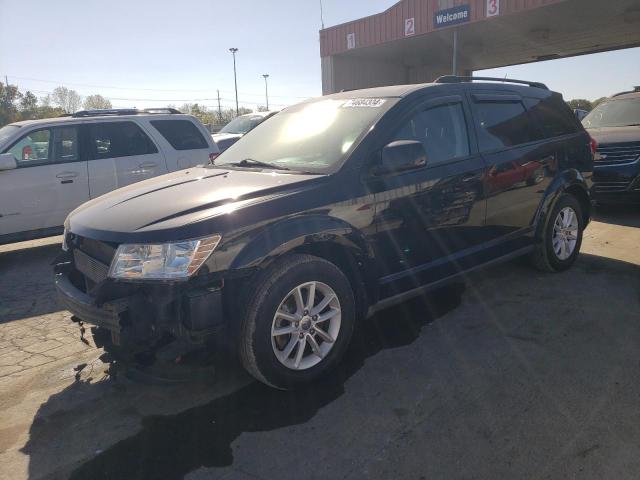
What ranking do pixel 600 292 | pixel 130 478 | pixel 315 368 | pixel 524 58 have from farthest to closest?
1. pixel 524 58
2. pixel 600 292
3. pixel 315 368
4. pixel 130 478

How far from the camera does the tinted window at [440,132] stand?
3.66 m

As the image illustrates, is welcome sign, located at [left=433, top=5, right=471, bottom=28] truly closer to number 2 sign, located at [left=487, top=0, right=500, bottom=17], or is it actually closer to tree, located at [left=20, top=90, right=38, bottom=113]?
number 2 sign, located at [left=487, top=0, right=500, bottom=17]

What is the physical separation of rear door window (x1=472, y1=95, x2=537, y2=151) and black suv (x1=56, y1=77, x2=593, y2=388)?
0.02 metres

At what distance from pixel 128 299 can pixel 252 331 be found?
2.25ft

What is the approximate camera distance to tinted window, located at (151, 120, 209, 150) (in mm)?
7562

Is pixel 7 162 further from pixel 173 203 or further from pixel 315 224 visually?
pixel 315 224

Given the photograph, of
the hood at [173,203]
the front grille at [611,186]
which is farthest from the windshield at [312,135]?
the front grille at [611,186]

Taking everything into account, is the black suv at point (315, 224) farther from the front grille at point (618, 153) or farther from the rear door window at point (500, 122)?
the front grille at point (618, 153)

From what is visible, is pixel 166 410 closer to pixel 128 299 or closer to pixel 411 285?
pixel 128 299

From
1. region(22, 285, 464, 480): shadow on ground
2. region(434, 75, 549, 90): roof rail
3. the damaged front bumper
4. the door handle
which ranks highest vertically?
region(434, 75, 549, 90): roof rail

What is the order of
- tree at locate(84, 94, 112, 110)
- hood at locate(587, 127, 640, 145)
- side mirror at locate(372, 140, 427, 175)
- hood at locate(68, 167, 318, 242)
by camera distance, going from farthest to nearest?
tree at locate(84, 94, 112, 110)
hood at locate(587, 127, 640, 145)
side mirror at locate(372, 140, 427, 175)
hood at locate(68, 167, 318, 242)

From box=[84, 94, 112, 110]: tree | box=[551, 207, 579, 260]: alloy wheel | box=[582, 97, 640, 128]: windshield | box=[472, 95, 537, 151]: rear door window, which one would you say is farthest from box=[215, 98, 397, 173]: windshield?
box=[84, 94, 112, 110]: tree

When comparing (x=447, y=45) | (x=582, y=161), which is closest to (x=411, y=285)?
(x=582, y=161)

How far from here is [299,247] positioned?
3002 mm
